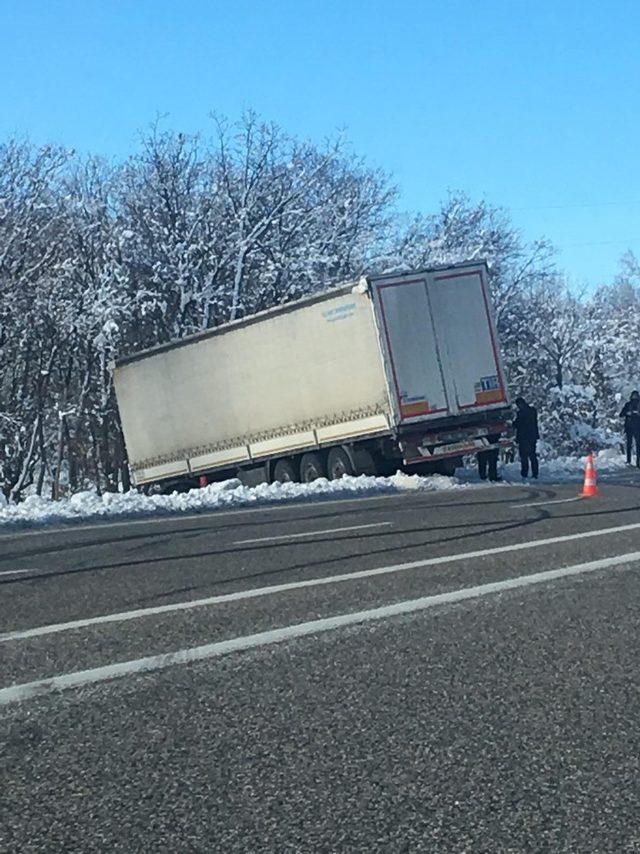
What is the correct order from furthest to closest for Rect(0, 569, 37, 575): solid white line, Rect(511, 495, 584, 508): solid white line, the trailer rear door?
the trailer rear door, Rect(511, 495, 584, 508): solid white line, Rect(0, 569, 37, 575): solid white line

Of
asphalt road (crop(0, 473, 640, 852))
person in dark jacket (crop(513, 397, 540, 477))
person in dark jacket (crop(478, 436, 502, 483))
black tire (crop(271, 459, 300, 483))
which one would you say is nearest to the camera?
asphalt road (crop(0, 473, 640, 852))

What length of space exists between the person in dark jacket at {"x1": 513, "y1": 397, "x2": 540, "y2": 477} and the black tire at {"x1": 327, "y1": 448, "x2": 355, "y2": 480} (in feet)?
11.9

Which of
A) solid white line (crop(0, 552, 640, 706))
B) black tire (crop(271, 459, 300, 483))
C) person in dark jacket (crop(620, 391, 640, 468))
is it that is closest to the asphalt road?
solid white line (crop(0, 552, 640, 706))

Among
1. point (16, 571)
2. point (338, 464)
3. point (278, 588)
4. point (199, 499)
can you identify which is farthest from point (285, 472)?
point (278, 588)

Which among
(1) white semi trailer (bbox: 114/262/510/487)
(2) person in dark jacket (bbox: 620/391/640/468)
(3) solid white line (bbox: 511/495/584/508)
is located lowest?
(3) solid white line (bbox: 511/495/584/508)

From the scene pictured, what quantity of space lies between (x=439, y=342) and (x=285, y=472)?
17.2 feet

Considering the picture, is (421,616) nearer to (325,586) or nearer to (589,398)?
(325,586)

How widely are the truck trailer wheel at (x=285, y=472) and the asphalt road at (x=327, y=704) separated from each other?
1660 centimetres

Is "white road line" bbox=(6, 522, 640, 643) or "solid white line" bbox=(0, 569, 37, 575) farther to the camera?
"solid white line" bbox=(0, 569, 37, 575)

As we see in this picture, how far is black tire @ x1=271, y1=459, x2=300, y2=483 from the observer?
27969 mm

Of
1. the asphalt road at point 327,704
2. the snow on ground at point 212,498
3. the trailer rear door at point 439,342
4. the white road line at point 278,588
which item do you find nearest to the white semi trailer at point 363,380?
the trailer rear door at point 439,342

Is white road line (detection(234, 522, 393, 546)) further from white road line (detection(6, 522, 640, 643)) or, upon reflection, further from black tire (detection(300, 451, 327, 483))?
black tire (detection(300, 451, 327, 483))

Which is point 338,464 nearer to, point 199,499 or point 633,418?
point 199,499

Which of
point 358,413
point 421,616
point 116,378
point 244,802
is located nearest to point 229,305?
point 116,378
